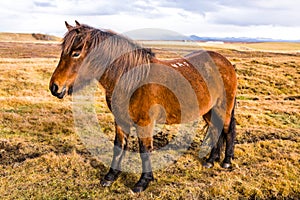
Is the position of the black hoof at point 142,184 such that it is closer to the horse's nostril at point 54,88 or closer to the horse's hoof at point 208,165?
the horse's hoof at point 208,165

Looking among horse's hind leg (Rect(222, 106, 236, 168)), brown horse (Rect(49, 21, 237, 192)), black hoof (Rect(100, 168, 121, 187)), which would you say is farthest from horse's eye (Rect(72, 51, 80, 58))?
horse's hind leg (Rect(222, 106, 236, 168))

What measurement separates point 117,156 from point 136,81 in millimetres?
1740

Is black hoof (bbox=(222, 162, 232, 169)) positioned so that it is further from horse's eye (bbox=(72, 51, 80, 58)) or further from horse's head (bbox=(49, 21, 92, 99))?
horse's eye (bbox=(72, 51, 80, 58))

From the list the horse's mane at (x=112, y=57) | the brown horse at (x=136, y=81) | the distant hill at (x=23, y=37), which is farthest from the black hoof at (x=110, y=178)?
the distant hill at (x=23, y=37)

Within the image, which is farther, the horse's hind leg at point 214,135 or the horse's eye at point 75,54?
the horse's hind leg at point 214,135

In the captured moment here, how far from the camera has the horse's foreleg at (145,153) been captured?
15.1ft

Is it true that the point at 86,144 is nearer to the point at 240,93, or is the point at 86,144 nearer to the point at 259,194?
the point at 259,194

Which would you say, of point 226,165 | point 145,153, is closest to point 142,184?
point 145,153

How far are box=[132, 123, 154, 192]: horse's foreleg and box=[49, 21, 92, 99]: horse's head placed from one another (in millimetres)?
1452

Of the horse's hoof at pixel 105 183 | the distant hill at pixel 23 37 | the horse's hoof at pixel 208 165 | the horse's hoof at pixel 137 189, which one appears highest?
the distant hill at pixel 23 37

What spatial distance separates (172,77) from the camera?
481 centimetres

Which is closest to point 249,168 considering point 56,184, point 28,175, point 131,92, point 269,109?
point 131,92

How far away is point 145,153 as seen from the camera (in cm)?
474

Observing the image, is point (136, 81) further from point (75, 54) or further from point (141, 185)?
point (141, 185)
